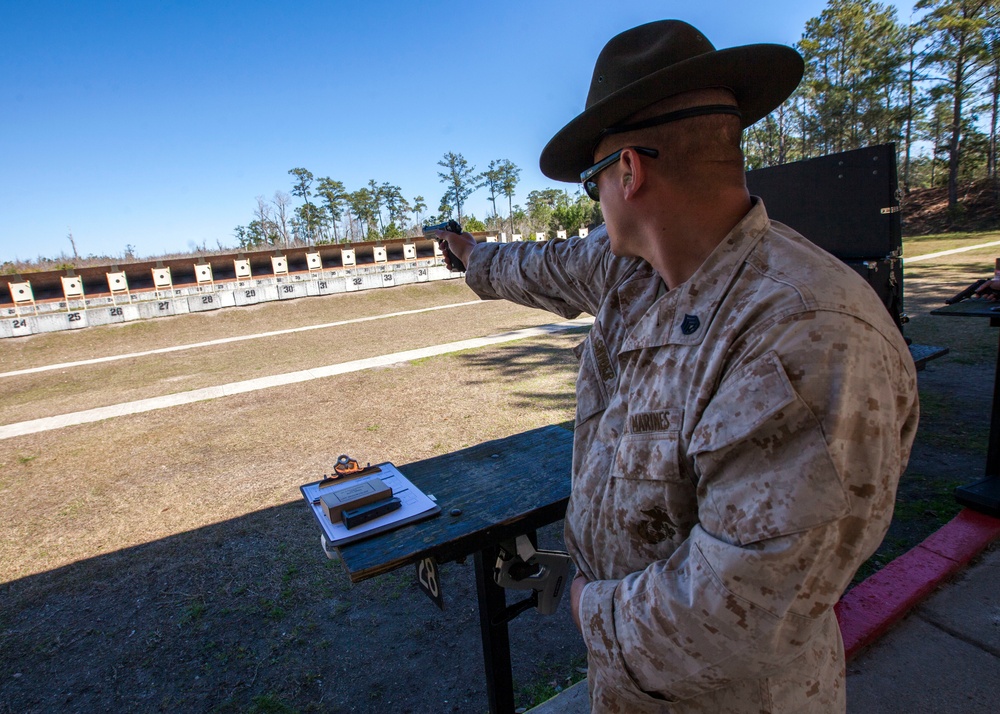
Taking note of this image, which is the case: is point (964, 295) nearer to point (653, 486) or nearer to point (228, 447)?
point (653, 486)

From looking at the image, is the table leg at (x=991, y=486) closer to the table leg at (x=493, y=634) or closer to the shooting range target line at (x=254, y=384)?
the table leg at (x=493, y=634)

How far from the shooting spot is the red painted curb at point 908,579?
233 centimetres

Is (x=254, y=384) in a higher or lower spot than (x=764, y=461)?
lower

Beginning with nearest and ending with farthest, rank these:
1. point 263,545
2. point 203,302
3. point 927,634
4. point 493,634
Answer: point 493,634
point 927,634
point 263,545
point 203,302

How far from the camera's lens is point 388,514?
161 cm

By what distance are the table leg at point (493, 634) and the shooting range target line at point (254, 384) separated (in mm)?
7308

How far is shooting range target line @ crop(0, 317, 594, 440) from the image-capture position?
7324 millimetres

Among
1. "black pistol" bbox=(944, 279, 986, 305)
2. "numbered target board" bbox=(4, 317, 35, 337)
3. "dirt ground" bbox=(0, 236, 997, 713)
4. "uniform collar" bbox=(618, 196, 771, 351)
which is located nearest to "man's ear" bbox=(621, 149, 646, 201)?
"uniform collar" bbox=(618, 196, 771, 351)

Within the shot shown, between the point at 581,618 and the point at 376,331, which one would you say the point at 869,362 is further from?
the point at 376,331

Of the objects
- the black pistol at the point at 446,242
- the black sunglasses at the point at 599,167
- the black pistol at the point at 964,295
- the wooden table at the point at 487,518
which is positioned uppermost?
the black sunglasses at the point at 599,167

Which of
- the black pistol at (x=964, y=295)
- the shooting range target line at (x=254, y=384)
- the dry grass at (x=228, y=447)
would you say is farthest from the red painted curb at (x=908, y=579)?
the shooting range target line at (x=254, y=384)

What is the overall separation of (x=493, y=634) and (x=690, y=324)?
1.22m

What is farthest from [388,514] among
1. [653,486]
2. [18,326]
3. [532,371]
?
[18,326]

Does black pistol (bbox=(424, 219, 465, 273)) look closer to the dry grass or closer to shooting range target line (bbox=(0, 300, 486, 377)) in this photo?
the dry grass
